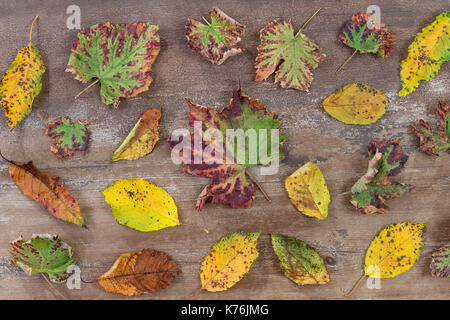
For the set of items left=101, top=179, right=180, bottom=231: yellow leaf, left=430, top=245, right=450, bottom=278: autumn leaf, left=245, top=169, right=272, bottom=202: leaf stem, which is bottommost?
left=430, top=245, right=450, bottom=278: autumn leaf

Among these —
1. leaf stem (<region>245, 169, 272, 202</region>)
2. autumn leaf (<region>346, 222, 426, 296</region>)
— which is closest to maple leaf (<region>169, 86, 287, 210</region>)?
leaf stem (<region>245, 169, 272, 202</region>)

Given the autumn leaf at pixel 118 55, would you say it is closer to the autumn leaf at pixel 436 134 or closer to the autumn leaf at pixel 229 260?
the autumn leaf at pixel 229 260

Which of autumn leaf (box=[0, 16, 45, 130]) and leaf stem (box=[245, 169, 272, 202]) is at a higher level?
autumn leaf (box=[0, 16, 45, 130])

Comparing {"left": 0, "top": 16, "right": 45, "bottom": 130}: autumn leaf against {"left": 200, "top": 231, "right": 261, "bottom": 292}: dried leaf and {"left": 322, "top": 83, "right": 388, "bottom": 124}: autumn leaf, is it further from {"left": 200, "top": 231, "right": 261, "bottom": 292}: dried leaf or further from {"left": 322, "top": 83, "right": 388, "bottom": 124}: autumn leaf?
{"left": 322, "top": 83, "right": 388, "bottom": 124}: autumn leaf

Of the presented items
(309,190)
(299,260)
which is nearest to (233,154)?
(309,190)
